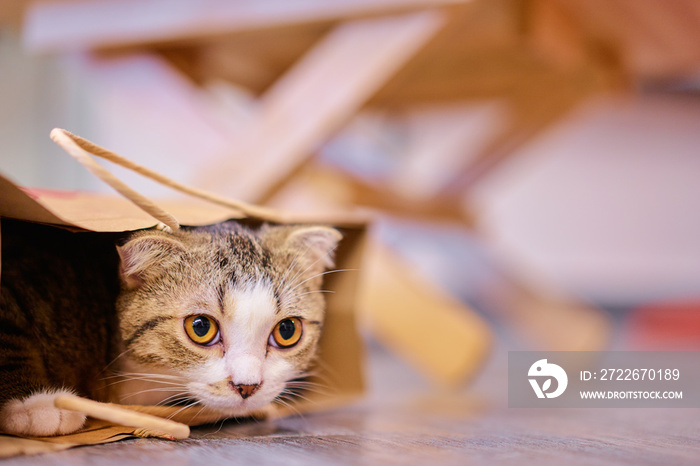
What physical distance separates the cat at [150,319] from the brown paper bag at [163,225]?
0.02 meters

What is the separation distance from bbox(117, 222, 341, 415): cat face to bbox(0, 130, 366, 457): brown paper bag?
28 mm

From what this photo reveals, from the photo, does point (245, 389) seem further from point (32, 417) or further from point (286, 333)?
point (32, 417)

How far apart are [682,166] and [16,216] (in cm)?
386

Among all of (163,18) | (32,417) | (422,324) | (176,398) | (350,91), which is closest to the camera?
A: (32,417)

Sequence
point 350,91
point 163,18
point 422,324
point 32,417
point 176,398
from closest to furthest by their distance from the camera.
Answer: point 32,417 → point 176,398 → point 350,91 → point 163,18 → point 422,324

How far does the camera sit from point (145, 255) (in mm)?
614

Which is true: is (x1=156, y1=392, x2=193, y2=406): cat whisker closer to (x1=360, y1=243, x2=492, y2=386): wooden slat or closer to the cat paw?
the cat paw

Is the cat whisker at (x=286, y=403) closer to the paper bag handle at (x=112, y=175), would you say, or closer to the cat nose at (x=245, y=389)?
the cat nose at (x=245, y=389)

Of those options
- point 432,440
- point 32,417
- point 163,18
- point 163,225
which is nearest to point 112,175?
point 163,225

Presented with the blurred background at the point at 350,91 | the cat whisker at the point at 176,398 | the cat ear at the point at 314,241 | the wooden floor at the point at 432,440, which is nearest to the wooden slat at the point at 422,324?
the blurred background at the point at 350,91

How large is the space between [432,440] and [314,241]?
27 cm

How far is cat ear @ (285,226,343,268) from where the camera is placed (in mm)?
705

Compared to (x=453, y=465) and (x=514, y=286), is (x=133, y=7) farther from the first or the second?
(x=514, y=286)

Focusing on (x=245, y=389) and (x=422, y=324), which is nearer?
(x=245, y=389)
